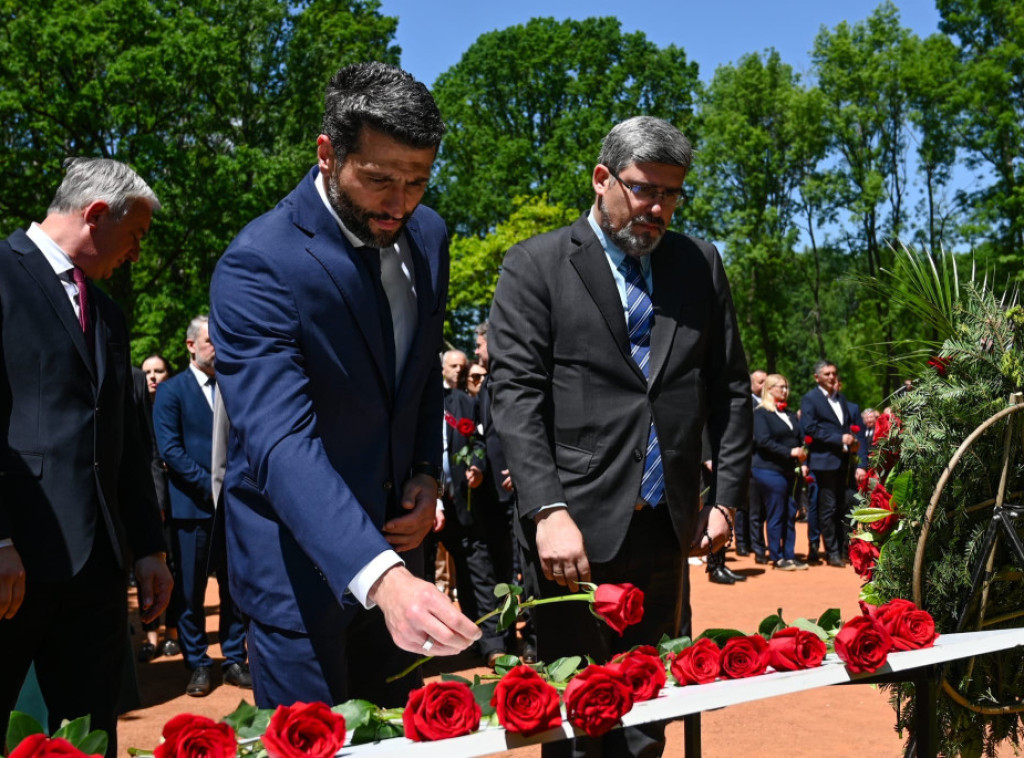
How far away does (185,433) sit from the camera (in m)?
7.35

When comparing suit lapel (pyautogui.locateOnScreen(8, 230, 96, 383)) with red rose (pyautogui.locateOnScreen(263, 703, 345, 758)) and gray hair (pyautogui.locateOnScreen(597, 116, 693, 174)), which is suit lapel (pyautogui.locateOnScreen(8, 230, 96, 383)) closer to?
gray hair (pyautogui.locateOnScreen(597, 116, 693, 174))

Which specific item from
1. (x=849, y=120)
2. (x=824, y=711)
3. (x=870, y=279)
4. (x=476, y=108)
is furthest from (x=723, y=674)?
(x=476, y=108)

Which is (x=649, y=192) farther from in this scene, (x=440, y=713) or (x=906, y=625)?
(x=440, y=713)

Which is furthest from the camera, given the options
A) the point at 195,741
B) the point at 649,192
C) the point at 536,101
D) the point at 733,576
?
the point at 536,101

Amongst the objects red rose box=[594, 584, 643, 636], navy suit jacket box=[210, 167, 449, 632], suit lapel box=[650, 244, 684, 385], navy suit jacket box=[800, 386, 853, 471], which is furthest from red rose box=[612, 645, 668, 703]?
navy suit jacket box=[800, 386, 853, 471]

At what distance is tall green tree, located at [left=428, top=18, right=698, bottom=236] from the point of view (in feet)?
119

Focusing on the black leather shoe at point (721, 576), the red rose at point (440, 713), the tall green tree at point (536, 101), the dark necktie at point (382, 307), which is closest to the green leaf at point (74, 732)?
the red rose at point (440, 713)

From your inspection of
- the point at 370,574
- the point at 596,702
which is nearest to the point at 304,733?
the point at 370,574

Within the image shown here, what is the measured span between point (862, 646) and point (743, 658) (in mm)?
283

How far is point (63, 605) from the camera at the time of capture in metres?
3.18

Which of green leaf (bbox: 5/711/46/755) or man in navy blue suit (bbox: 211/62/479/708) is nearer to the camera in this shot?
green leaf (bbox: 5/711/46/755)

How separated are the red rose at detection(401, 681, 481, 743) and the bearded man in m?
1.33

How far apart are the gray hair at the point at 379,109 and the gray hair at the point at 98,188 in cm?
132

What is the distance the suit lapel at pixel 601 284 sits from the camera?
349 centimetres
